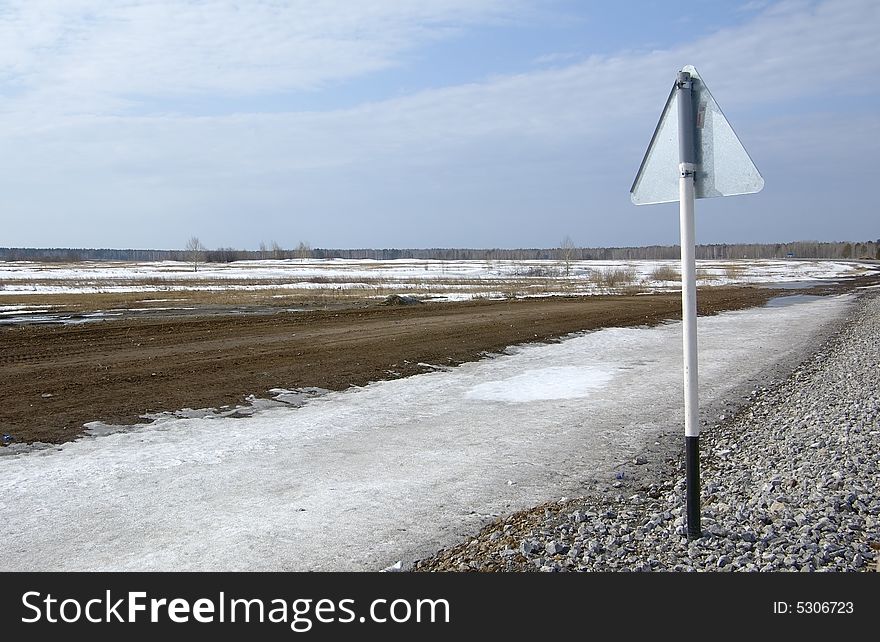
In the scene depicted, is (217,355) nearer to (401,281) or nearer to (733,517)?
(733,517)

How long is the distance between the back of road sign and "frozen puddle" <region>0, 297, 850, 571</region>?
2.87 meters

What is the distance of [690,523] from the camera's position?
5016mm

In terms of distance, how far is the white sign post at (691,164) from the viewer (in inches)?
Answer: 180

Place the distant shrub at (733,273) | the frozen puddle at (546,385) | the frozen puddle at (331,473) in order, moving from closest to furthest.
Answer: the frozen puddle at (331,473), the frozen puddle at (546,385), the distant shrub at (733,273)

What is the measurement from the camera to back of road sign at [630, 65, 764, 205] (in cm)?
452

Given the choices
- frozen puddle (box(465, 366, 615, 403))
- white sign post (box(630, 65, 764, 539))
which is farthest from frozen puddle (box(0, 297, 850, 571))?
white sign post (box(630, 65, 764, 539))

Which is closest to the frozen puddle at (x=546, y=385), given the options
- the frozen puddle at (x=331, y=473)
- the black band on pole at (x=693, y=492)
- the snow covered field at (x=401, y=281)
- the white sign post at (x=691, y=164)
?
the frozen puddle at (x=331, y=473)

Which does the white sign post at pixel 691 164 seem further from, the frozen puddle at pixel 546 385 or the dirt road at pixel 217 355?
the dirt road at pixel 217 355

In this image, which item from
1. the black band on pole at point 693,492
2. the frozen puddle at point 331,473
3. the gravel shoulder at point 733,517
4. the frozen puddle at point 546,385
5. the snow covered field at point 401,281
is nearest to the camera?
the gravel shoulder at point 733,517

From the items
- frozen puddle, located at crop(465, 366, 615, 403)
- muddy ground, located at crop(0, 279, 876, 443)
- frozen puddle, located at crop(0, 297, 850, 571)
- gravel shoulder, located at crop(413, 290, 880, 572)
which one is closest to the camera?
gravel shoulder, located at crop(413, 290, 880, 572)

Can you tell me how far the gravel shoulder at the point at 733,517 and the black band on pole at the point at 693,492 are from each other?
0.08 metres

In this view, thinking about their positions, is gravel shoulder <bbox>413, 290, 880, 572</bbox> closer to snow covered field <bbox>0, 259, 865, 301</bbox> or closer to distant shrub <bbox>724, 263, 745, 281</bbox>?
snow covered field <bbox>0, 259, 865, 301</bbox>

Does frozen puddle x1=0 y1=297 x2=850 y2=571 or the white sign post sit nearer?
the white sign post

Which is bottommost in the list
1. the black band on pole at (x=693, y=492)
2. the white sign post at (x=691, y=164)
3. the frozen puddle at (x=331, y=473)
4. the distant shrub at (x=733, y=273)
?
the frozen puddle at (x=331, y=473)
